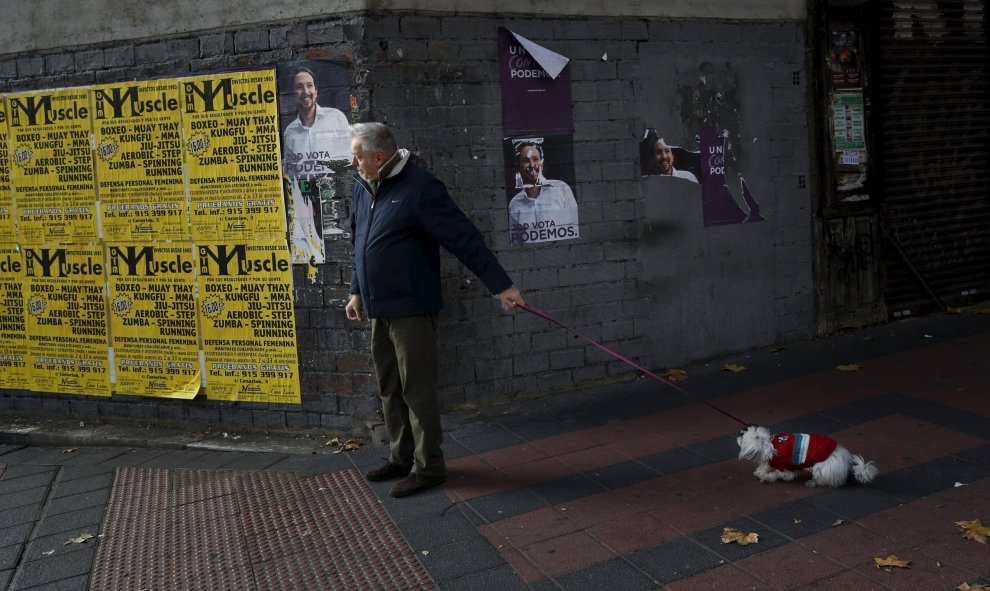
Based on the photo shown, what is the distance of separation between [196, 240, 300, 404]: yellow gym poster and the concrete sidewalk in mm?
408

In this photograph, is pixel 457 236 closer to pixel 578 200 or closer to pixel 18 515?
pixel 578 200

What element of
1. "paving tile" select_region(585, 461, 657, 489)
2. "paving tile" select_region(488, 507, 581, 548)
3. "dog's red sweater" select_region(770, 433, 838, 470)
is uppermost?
"dog's red sweater" select_region(770, 433, 838, 470)

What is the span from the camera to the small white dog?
4.84 metres

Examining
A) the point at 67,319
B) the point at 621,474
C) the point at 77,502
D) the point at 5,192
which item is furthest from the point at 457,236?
the point at 5,192

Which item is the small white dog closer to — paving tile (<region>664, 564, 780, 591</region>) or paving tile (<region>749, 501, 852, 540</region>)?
paving tile (<region>749, 501, 852, 540</region>)

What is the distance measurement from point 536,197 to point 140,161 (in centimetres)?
295

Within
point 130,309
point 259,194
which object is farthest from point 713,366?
point 130,309

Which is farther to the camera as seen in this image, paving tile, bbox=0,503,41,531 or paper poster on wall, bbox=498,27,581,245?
paper poster on wall, bbox=498,27,581,245

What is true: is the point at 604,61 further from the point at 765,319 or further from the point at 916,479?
the point at 916,479

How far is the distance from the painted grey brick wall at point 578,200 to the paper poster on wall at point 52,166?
22 centimetres

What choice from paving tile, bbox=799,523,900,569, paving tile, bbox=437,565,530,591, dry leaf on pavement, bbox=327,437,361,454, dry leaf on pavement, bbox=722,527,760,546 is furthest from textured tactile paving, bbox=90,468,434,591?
paving tile, bbox=799,523,900,569

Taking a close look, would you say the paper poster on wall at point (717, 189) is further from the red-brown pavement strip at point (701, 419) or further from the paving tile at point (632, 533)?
the paving tile at point (632, 533)

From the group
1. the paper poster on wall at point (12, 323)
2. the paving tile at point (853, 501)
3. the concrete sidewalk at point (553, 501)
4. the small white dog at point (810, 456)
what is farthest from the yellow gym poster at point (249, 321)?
the paving tile at point (853, 501)

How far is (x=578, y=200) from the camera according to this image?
7.16 m
